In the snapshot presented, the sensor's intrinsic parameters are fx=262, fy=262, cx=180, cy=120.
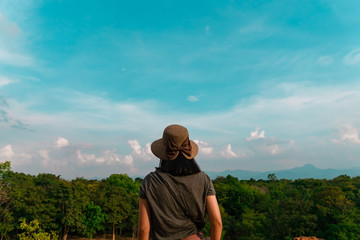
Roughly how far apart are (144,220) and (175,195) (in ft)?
1.53

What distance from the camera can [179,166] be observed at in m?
3.17

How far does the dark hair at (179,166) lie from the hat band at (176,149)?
0.06m

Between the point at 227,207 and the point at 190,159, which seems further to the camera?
the point at 227,207

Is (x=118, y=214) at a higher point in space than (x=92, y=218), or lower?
higher

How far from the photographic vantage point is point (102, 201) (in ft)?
143

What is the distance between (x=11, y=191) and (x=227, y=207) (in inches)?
1474

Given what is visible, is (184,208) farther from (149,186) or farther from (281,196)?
(281,196)

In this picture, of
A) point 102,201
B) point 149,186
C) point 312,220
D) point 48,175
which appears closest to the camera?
point 149,186

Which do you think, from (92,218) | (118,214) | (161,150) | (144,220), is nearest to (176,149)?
(161,150)

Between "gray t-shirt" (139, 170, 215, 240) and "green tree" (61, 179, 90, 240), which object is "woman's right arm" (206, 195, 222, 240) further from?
"green tree" (61, 179, 90, 240)

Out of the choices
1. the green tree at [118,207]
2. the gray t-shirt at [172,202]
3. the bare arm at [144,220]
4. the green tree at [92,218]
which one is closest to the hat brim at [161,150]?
the gray t-shirt at [172,202]

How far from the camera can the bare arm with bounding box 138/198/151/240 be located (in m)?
3.07

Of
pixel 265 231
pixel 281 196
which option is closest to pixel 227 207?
pixel 281 196

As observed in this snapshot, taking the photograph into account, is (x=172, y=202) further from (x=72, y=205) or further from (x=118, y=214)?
(x=118, y=214)
